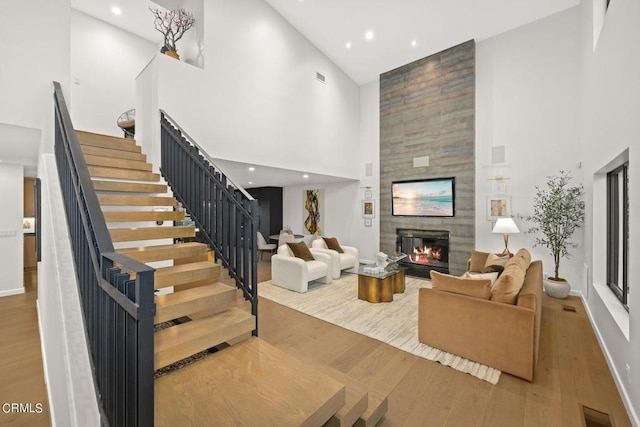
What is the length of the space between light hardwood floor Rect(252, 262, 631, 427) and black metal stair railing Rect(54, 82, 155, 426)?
170 cm

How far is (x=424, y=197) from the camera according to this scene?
6.40m

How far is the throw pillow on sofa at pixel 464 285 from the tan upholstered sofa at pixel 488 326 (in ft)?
0.06

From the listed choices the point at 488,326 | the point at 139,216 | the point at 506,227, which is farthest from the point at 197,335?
the point at 506,227

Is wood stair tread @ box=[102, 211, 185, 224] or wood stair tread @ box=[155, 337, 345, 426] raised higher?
wood stair tread @ box=[102, 211, 185, 224]

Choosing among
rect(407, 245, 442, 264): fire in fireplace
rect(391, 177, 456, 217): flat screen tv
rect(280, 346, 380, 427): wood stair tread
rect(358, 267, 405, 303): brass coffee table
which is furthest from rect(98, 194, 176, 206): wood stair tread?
rect(407, 245, 442, 264): fire in fireplace

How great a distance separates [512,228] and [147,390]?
556 cm

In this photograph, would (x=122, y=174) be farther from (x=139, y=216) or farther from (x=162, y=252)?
(x=162, y=252)

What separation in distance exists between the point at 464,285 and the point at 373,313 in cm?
151

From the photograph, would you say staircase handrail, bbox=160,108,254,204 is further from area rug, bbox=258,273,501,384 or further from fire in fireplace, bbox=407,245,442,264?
fire in fireplace, bbox=407,245,442,264

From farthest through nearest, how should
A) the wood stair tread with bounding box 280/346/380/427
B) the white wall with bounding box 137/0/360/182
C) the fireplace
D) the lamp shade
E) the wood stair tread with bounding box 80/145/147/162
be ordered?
the fireplace
the lamp shade
the white wall with bounding box 137/0/360/182
the wood stair tread with bounding box 80/145/147/162
the wood stair tread with bounding box 280/346/380/427

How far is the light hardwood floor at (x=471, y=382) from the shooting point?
2016 mm

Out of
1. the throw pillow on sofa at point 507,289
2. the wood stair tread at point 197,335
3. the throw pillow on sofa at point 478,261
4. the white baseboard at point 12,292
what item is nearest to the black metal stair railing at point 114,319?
the wood stair tread at point 197,335

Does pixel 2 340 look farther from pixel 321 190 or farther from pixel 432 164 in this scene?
pixel 432 164

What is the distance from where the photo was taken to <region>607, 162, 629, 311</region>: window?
2872 mm
